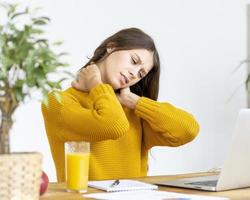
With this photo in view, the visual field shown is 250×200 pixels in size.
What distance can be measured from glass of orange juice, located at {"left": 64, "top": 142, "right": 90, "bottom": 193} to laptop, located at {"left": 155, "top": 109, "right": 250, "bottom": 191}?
0.99ft

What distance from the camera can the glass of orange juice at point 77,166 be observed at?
151 centimetres

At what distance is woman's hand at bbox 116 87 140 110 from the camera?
2.31 m

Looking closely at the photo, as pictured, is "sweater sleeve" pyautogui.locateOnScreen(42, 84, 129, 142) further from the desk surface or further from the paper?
the paper

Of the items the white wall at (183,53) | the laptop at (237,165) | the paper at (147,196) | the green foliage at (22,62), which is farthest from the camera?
the white wall at (183,53)

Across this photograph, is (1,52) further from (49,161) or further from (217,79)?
(217,79)

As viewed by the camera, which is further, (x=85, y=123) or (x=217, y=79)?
(x=217, y=79)

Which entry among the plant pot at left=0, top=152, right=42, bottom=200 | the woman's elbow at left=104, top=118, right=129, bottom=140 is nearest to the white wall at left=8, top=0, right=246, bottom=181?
the woman's elbow at left=104, top=118, right=129, bottom=140

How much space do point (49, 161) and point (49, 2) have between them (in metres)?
0.92

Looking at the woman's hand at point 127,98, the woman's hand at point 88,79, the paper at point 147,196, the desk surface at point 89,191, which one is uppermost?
the woman's hand at point 88,79

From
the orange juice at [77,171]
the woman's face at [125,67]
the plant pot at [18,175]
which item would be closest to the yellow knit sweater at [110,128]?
the woman's face at [125,67]

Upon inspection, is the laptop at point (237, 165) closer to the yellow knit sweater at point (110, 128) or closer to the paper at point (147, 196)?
the paper at point (147, 196)

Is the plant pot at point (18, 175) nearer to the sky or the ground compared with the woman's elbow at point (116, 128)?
nearer to the ground

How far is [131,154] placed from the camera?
2271 mm


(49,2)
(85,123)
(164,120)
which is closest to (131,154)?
(164,120)
